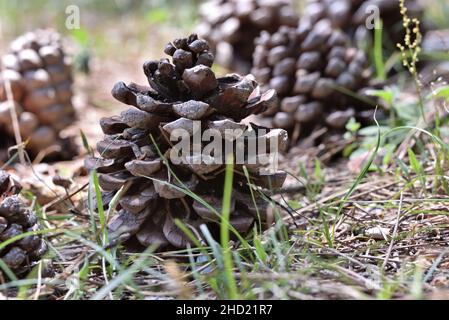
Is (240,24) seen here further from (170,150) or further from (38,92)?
(170,150)

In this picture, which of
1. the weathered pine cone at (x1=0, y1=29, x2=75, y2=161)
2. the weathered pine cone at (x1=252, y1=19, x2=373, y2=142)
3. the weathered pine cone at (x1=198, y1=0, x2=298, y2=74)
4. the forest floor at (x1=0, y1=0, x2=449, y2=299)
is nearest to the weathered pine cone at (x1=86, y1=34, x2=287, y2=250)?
the forest floor at (x1=0, y1=0, x2=449, y2=299)

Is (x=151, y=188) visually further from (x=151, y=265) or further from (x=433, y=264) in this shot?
(x=433, y=264)

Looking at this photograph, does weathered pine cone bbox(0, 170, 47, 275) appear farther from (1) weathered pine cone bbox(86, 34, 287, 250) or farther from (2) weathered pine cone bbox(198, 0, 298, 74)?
(2) weathered pine cone bbox(198, 0, 298, 74)

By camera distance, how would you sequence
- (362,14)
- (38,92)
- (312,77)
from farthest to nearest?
(362,14) → (38,92) → (312,77)

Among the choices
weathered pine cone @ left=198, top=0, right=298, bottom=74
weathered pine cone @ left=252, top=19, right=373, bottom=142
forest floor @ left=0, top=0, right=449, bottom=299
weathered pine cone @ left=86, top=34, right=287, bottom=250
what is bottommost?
forest floor @ left=0, top=0, right=449, bottom=299

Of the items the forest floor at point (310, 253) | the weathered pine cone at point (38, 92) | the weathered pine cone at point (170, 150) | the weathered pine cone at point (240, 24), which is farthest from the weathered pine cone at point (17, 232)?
the weathered pine cone at point (240, 24)

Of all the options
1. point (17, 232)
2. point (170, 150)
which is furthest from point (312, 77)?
point (17, 232)
